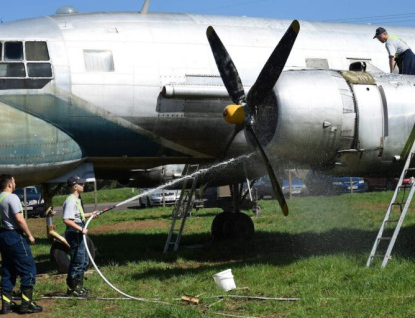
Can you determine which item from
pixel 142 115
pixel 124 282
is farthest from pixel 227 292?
pixel 142 115

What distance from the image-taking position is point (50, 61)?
13602 millimetres

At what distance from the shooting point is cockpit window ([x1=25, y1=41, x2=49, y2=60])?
44.7ft

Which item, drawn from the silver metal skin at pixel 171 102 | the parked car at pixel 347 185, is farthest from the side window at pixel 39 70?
the parked car at pixel 347 185

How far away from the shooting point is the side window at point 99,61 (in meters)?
13.8

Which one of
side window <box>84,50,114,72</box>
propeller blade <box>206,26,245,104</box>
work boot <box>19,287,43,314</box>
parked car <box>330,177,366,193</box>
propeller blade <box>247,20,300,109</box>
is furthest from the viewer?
parked car <box>330,177,366,193</box>

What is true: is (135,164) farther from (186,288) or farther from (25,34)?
(186,288)

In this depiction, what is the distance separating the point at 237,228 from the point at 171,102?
16.9 ft

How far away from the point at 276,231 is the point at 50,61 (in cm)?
910

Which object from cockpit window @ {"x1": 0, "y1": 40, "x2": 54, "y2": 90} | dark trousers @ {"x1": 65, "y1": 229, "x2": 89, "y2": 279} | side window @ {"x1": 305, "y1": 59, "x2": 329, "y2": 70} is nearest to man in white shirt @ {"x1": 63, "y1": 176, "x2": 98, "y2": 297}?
dark trousers @ {"x1": 65, "y1": 229, "x2": 89, "y2": 279}

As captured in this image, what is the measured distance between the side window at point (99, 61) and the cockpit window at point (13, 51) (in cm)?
125

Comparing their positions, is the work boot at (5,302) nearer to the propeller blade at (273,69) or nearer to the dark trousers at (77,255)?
the dark trousers at (77,255)

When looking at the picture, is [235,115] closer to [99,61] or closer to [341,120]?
[341,120]

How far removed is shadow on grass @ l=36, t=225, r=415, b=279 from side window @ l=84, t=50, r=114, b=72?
4.07 m

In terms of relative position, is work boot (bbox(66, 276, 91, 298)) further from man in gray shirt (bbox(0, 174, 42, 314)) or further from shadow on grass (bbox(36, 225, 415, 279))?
shadow on grass (bbox(36, 225, 415, 279))
